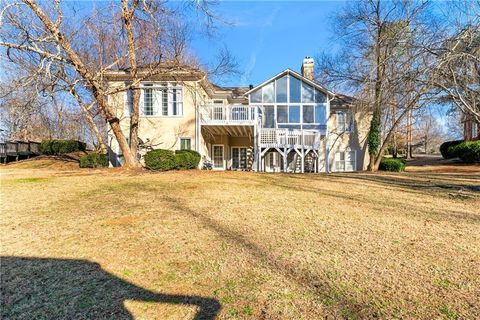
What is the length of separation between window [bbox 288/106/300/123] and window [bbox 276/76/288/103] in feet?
2.43

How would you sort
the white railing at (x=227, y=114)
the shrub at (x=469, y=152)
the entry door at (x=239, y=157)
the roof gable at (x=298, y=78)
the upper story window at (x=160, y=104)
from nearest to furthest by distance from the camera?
the white railing at (x=227, y=114) < the upper story window at (x=160, y=104) < the shrub at (x=469, y=152) < the roof gable at (x=298, y=78) < the entry door at (x=239, y=157)

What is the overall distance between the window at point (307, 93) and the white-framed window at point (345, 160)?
492 centimetres

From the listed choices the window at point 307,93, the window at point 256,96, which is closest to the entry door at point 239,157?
the window at point 256,96

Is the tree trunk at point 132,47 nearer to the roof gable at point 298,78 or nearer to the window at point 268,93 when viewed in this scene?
the roof gable at point 298,78

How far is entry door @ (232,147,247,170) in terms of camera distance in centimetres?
2216

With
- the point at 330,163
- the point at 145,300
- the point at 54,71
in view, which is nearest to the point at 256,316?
the point at 145,300

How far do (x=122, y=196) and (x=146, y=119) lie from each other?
1064cm

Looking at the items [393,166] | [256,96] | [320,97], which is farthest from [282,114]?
[393,166]

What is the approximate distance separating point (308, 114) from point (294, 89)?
199cm

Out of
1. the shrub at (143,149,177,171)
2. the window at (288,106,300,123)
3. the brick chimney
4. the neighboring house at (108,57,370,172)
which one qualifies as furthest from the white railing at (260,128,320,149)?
the brick chimney

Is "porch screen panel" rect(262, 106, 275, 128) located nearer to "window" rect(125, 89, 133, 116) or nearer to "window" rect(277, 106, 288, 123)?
"window" rect(277, 106, 288, 123)

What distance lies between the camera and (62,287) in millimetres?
3301

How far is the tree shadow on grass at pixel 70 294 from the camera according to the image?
284cm

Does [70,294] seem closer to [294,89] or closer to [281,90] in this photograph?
[281,90]
